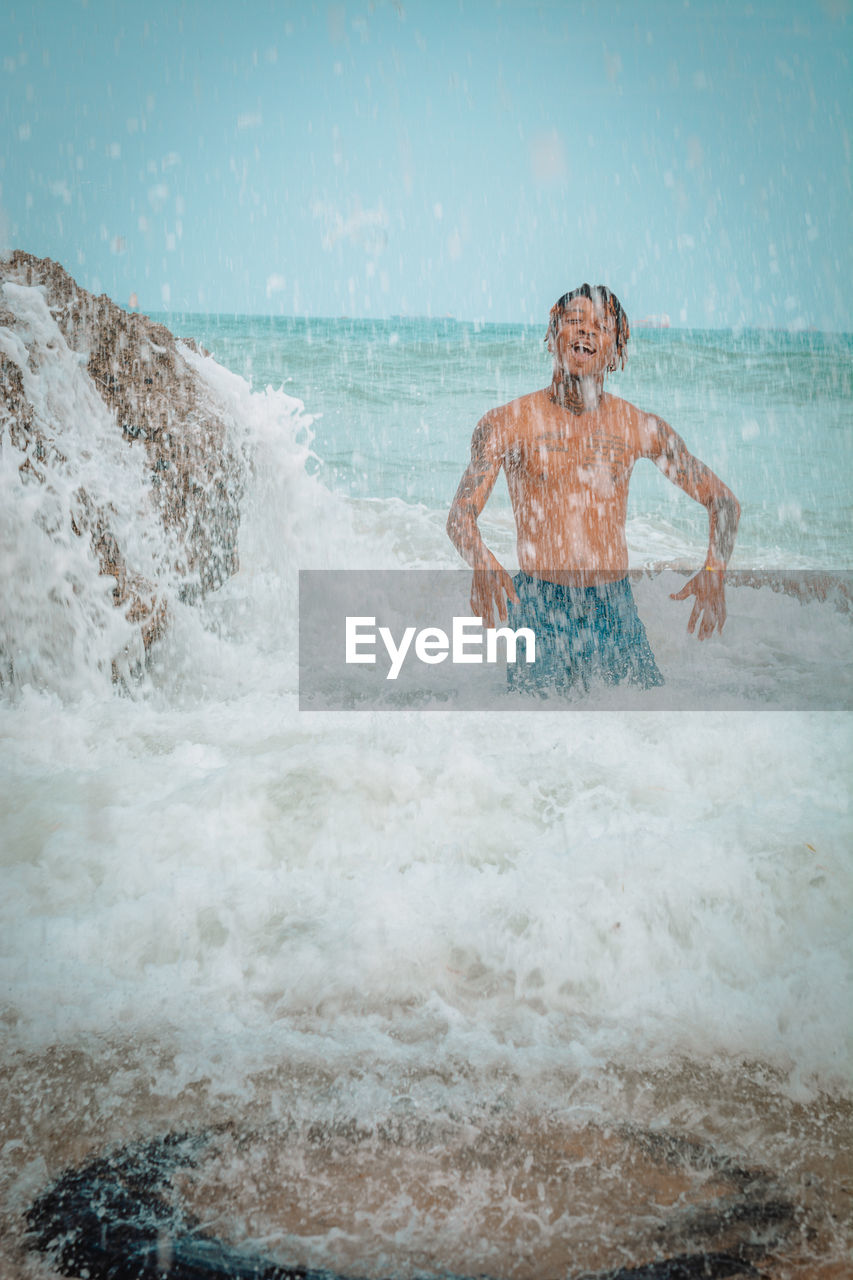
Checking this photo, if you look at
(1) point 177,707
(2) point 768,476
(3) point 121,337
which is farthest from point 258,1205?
(2) point 768,476

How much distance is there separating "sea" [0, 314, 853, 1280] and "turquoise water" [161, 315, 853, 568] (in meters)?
3.54

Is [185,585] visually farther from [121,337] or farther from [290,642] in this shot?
[121,337]

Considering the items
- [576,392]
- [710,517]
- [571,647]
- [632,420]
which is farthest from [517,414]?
[571,647]

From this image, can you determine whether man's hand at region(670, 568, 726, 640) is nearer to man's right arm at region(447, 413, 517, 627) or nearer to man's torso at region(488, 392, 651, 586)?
man's torso at region(488, 392, 651, 586)

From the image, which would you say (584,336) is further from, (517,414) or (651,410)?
(651,410)

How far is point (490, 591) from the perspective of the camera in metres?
2.82

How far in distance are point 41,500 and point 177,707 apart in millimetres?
1209

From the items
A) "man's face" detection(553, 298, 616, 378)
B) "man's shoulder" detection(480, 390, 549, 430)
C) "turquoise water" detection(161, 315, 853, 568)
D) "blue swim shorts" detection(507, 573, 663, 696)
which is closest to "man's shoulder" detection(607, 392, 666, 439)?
"man's face" detection(553, 298, 616, 378)

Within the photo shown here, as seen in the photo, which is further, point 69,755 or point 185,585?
point 185,585

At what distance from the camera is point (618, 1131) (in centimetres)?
145

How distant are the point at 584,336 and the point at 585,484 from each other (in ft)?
2.09

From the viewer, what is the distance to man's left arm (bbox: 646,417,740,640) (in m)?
3.16

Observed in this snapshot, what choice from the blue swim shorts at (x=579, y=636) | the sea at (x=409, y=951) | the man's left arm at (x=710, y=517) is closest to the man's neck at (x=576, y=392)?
the man's left arm at (x=710, y=517)

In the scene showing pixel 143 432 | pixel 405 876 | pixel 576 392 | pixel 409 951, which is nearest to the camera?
pixel 409 951
